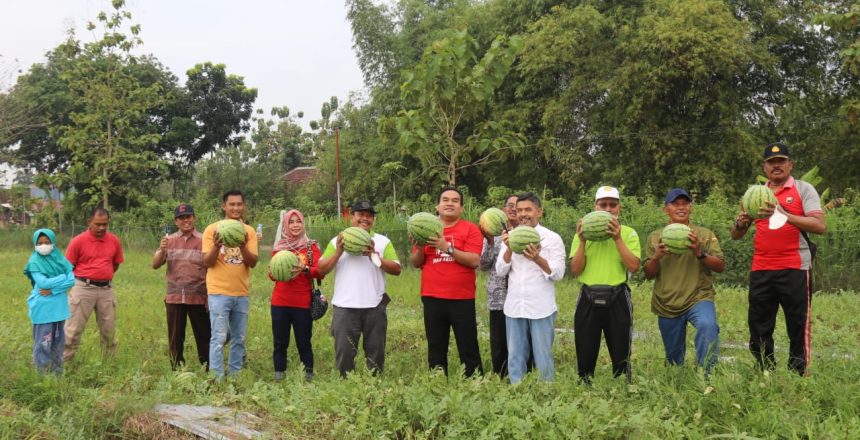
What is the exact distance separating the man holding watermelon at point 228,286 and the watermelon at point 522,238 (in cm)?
264

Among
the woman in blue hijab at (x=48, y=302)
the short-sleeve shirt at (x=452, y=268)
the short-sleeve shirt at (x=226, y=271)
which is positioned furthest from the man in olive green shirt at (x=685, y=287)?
the woman in blue hijab at (x=48, y=302)

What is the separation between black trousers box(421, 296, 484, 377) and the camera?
5992 millimetres

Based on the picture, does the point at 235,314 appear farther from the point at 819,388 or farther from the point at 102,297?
the point at 819,388

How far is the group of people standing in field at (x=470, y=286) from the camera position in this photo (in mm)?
5414

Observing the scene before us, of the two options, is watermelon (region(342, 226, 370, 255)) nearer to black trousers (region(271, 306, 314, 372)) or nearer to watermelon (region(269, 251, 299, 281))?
watermelon (region(269, 251, 299, 281))

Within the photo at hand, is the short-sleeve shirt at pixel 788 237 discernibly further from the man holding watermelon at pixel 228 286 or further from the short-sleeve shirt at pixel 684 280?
the man holding watermelon at pixel 228 286

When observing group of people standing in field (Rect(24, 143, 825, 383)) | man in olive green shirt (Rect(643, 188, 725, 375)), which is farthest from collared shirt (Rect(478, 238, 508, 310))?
man in olive green shirt (Rect(643, 188, 725, 375))

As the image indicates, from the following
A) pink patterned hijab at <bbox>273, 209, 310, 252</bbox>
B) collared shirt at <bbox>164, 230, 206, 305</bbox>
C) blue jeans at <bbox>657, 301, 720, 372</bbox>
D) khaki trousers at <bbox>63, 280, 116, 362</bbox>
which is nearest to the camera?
blue jeans at <bbox>657, 301, 720, 372</bbox>

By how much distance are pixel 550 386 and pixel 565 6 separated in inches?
748

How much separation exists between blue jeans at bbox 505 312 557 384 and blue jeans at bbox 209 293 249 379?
2.68 metres

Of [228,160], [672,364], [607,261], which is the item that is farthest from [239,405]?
[228,160]

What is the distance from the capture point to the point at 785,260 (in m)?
5.32

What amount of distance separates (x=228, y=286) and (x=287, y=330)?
0.71m

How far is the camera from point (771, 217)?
5.35 meters
